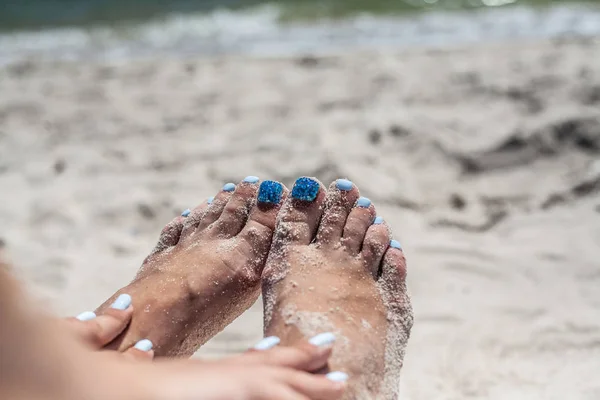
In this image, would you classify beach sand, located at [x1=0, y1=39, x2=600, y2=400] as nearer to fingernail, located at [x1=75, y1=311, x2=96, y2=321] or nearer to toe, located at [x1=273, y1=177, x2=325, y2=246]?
fingernail, located at [x1=75, y1=311, x2=96, y2=321]

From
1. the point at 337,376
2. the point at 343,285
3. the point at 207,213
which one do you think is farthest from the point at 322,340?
the point at 207,213

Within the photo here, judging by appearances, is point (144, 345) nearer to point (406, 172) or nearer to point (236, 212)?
point (236, 212)

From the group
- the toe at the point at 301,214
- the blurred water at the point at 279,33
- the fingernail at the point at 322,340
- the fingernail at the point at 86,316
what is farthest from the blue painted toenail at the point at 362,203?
the blurred water at the point at 279,33

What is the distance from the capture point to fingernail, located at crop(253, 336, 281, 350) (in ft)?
4.22

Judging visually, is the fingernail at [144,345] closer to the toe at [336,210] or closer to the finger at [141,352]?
the finger at [141,352]

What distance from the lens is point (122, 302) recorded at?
151cm

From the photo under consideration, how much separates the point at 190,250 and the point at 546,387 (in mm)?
1020

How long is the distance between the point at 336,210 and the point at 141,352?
0.64m

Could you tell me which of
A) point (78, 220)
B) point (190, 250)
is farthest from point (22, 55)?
point (190, 250)

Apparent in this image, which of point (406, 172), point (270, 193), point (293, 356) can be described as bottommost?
point (406, 172)

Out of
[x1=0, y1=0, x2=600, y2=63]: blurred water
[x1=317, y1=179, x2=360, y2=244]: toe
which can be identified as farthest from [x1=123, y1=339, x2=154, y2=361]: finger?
[x1=0, y1=0, x2=600, y2=63]: blurred water

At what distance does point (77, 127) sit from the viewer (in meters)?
3.27

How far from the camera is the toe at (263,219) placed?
1.70 metres

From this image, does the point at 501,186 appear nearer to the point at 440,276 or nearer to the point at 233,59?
the point at 440,276
